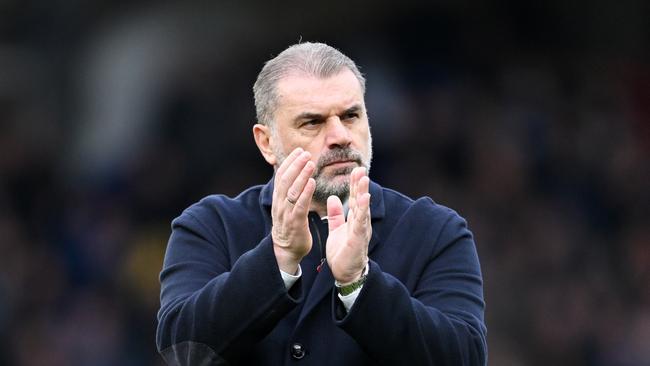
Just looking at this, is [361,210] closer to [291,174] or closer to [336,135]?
[291,174]

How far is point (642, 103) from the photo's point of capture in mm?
10484

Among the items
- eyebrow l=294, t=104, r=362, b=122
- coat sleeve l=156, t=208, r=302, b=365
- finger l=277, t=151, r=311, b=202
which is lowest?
coat sleeve l=156, t=208, r=302, b=365

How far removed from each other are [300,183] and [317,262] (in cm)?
59

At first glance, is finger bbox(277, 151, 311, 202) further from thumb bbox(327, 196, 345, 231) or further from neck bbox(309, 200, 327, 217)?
neck bbox(309, 200, 327, 217)

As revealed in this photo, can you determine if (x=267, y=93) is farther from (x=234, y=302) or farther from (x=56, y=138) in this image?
(x=56, y=138)

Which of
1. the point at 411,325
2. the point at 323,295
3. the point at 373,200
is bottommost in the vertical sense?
the point at 323,295

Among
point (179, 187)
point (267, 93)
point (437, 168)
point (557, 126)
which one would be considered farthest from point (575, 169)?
point (267, 93)

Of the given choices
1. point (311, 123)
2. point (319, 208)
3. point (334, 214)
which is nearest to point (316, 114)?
point (311, 123)

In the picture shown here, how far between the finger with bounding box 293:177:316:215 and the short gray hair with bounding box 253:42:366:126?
588 millimetres

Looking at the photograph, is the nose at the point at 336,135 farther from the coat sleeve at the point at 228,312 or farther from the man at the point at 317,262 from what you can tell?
the coat sleeve at the point at 228,312

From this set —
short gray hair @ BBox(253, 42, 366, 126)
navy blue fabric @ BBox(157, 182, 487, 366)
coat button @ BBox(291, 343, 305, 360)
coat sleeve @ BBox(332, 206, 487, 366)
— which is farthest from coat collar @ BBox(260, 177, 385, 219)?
coat button @ BBox(291, 343, 305, 360)

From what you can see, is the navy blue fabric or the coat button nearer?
the navy blue fabric

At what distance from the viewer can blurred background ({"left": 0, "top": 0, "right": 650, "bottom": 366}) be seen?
943cm

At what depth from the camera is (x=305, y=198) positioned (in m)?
3.40
